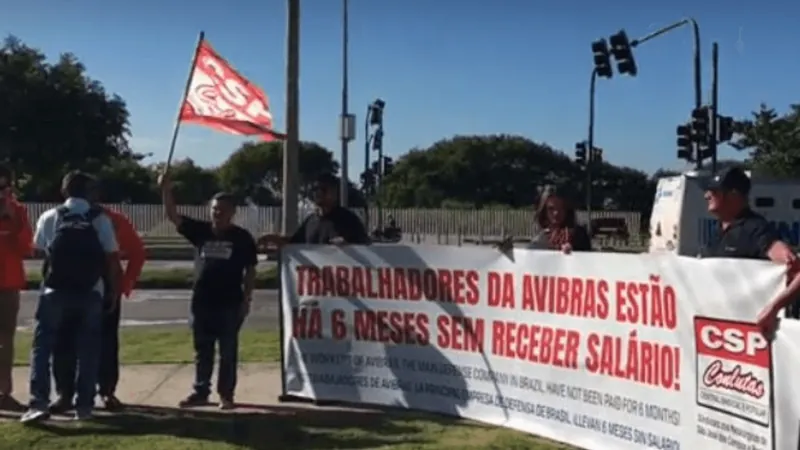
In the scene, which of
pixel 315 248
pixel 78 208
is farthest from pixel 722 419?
pixel 78 208

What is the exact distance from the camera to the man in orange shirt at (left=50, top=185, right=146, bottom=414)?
7.79m

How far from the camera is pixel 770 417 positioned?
538 cm

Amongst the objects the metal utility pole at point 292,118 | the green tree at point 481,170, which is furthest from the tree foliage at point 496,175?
the metal utility pole at point 292,118

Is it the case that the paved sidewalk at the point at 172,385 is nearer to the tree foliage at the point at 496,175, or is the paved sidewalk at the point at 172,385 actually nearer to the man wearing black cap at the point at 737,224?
the man wearing black cap at the point at 737,224

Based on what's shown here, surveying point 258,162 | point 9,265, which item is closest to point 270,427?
point 9,265

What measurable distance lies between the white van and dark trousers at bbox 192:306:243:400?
13507 millimetres

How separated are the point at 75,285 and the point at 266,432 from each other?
1.60 meters

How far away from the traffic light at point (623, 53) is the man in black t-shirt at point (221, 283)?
1826 centimetres

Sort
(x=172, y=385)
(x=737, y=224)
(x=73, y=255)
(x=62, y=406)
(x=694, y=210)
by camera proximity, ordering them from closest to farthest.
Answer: (x=737, y=224)
(x=73, y=255)
(x=62, y=406)
(x=172, y=385)
(x=694, y=210)

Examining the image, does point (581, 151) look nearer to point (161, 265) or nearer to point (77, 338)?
point (161, 265)

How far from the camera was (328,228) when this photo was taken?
27.7ft

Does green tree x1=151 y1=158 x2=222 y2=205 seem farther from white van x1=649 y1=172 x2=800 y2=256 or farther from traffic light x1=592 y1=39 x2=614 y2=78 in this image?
white van x1=649 y1=172 x2=800 y2=256

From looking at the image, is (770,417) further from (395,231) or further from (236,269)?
(395,231)

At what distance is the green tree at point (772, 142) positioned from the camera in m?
37.0
